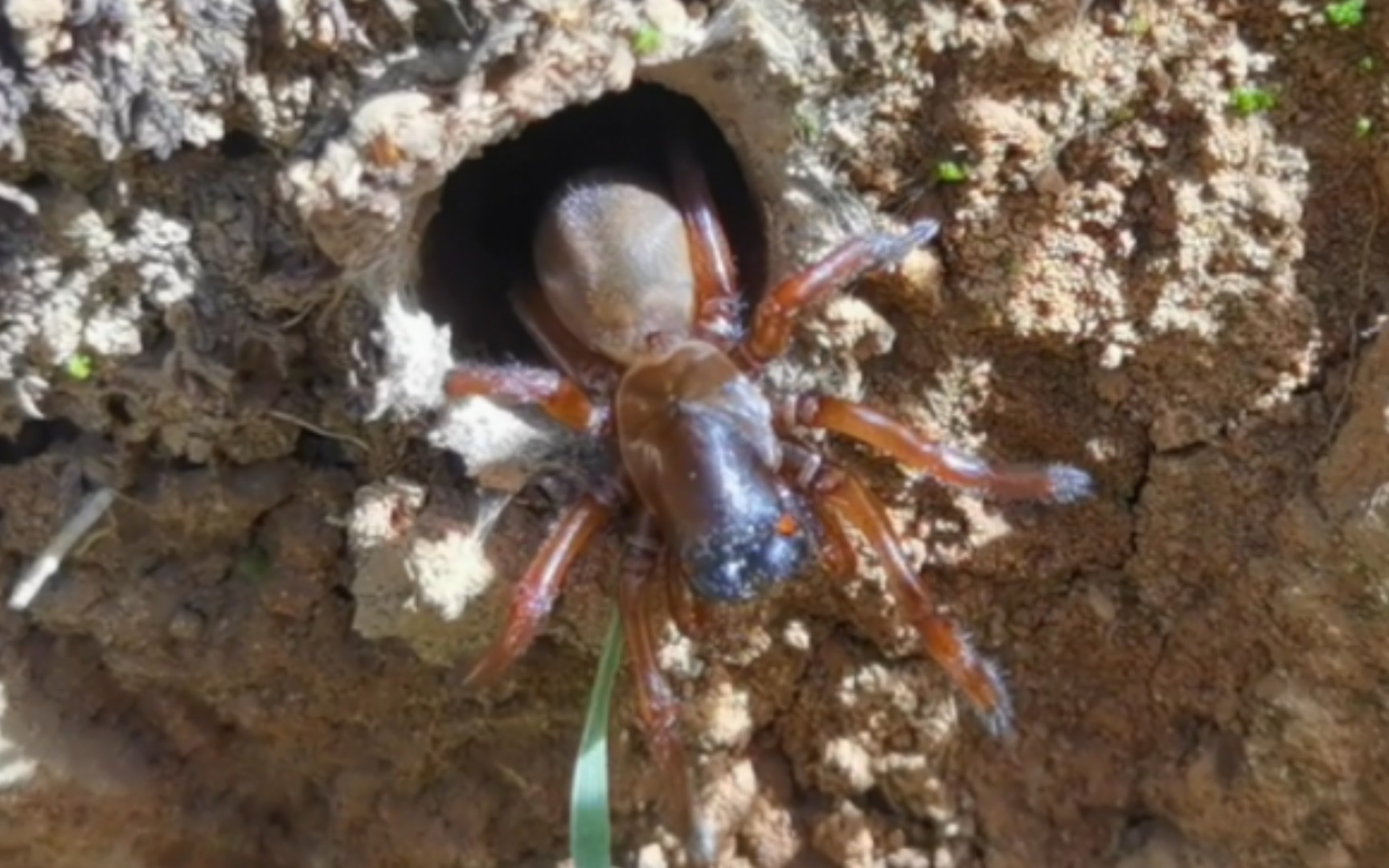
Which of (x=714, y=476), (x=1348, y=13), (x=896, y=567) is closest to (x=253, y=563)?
(x=714, y=476)

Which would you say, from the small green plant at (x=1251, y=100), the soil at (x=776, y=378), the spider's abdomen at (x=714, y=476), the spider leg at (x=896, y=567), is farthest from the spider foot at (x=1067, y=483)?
the small green plant at (x=1251, y=100)

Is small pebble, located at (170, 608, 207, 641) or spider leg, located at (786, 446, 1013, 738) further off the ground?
spider leg, located at (786, 446, 1013, 738)

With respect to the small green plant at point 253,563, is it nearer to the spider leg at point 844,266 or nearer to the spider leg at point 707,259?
the spider leg at point 707,259

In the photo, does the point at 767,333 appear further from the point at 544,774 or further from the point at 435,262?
the point at 544,774

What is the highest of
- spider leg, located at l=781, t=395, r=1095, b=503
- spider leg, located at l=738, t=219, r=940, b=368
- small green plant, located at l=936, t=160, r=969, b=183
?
small green plant, located at l=936, t=160, r=969, b=183

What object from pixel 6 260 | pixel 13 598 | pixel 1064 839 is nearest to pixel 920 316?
pixel 1064 839

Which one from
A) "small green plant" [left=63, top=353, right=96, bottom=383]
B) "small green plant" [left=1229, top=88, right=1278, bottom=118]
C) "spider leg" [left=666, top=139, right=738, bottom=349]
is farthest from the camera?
"spider leg" [left=666, top=139, right=738, bottom=349]

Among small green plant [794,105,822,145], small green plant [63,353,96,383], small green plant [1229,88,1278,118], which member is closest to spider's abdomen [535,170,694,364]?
small green plant [794,105,822,145]

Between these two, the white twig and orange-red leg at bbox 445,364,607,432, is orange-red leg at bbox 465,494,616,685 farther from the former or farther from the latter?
the white twig
